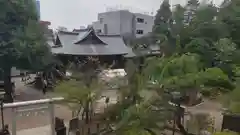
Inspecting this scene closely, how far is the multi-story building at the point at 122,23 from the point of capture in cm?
1764

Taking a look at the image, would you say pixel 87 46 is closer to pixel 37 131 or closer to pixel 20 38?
pixel 20 38

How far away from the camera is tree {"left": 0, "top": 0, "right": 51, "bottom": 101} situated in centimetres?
548

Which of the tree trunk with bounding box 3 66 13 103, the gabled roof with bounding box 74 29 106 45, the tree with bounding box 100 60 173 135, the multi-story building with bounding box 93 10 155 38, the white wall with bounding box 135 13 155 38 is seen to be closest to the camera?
the tree with bounding box 100 60 173 135

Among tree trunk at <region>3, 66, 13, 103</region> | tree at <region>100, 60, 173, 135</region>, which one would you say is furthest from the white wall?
tree at <region>100, 60, 173, 135</region>

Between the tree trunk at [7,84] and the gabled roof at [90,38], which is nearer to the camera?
the tree trunk at [7,84]

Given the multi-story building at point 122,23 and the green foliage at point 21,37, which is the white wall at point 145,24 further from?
the green foliage at point 21,37

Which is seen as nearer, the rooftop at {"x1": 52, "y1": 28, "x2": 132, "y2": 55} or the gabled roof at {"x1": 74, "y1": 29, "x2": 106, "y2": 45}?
the rooftop at {"x1": 52, "y1": 28, "x2": 132, "y2": 55}

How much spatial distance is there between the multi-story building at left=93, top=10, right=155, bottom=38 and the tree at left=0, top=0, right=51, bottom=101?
11.2 metres

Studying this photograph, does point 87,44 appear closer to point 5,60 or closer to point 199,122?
point 5,60

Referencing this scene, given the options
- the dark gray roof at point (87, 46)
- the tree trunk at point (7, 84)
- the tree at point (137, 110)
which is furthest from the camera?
the dark gray roof at point (87, 46)

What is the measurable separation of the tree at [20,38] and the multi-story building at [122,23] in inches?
440

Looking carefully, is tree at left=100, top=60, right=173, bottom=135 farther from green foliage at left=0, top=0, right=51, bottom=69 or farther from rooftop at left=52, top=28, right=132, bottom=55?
rooftop at left=52, top=28, right=132, bottom=55

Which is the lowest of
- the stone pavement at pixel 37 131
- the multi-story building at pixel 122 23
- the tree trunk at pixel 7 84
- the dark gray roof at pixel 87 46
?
the stone pavement at pixel 37 131

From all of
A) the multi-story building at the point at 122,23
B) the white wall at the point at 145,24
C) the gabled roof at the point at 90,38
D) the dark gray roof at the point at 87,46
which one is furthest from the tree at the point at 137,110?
the white wall at the point at 145,24
